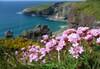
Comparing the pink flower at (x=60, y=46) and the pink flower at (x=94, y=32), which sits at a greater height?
the pink flower at (x=94, y=32)

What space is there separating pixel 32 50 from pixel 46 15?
504ft

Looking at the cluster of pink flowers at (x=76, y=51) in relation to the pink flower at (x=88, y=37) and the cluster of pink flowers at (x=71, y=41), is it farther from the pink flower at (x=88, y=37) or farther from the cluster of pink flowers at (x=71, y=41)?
the pink flower at (x=88, y=37)

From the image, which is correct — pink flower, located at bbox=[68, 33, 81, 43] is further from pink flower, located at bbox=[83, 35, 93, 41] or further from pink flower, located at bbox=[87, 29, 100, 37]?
pink flower, located at bbox=[87, 29, 100, 37]

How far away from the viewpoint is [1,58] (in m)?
7.70

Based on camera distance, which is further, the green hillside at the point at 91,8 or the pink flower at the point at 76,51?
the green hillside at the point at 91,8

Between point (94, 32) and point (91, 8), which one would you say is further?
point (91, 8)

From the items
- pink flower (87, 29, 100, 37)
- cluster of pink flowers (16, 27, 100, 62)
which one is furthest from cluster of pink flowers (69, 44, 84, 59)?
pink flower (87, 29, 100, 37)

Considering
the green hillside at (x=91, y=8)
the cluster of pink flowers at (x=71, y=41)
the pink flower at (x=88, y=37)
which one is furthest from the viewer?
the green hillside at (x=91, y=8)

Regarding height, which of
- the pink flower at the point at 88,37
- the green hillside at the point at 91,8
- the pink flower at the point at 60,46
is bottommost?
the green hillside at the point at 91,8

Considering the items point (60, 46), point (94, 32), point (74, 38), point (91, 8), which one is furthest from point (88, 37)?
point (91, 8)

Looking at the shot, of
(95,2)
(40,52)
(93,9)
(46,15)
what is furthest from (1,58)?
(46,15)

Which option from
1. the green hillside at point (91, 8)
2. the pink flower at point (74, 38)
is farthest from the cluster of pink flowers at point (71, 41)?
the green hillside at point (91, 8)

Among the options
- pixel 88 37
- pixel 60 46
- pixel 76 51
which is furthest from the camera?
pixel 88 37

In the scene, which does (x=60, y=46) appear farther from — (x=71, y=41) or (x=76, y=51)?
(x=76, y=51)
